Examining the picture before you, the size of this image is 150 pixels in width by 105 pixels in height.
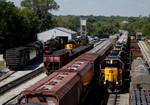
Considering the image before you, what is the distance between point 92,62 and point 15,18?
3569 centimetres

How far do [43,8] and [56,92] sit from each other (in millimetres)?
84163

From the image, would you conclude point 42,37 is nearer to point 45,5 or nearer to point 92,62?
point 45,5

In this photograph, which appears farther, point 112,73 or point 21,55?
point 21,55

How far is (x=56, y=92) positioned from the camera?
11656 mm

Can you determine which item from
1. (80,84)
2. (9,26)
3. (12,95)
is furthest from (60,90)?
(9,26)

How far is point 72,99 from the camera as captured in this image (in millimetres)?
14109

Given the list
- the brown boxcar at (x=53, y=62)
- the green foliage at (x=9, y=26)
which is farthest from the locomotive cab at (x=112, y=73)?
the green foliage at (x=9, y=26)

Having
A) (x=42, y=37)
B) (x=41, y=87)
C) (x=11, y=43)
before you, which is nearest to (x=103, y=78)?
(x=41, y=87)

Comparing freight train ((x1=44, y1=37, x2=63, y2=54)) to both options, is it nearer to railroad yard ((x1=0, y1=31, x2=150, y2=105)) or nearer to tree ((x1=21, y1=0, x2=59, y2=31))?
railroad yard ((x1=0, y1=31, x2=150, y2=105))

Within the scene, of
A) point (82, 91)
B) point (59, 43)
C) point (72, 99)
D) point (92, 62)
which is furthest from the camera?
point (59, 43)

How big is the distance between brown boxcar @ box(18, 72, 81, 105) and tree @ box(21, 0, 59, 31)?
258 feet

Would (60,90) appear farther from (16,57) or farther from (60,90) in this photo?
(16,57)

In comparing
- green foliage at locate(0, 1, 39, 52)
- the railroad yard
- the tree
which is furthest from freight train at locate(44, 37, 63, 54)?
the tree

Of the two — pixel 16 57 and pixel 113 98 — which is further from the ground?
pixel 16 57
